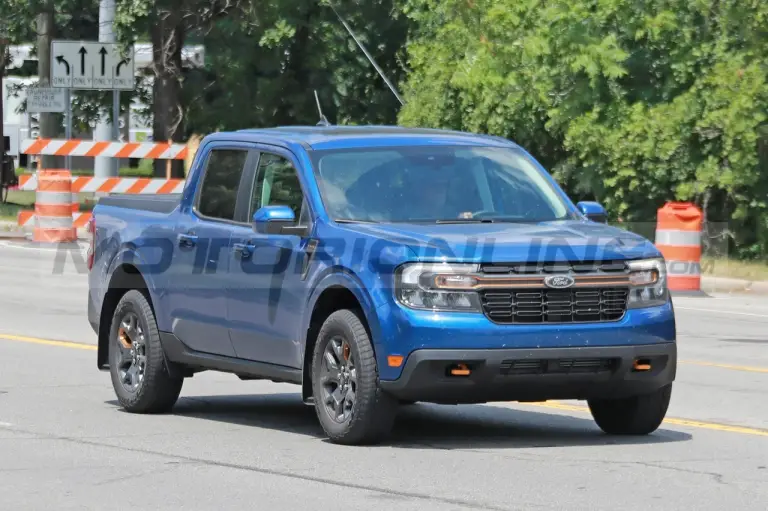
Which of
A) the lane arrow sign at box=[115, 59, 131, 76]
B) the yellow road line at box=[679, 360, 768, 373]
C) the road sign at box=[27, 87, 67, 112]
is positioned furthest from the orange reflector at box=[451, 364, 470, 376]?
the road sign at box=[27, 87, 67, 112]

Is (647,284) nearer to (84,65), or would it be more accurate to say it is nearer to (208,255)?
(208,255)

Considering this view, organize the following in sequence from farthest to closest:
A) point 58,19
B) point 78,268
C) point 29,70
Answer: point 29,70, point 58,19, point 78,268

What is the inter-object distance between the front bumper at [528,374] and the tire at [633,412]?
1.32 feet

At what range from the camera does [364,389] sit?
382 inches

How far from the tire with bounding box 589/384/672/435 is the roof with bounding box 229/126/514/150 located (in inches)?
73.0

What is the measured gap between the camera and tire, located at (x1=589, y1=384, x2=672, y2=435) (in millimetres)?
10438

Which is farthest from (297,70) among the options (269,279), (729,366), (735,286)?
(269,279)

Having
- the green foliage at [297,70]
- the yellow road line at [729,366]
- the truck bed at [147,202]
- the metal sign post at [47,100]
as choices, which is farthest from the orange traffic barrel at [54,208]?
the truck bed at [147,202]

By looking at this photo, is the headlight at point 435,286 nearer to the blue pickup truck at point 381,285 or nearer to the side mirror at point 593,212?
the blue pickup truck at point 381,285

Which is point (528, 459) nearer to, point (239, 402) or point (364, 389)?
point (364, 389)

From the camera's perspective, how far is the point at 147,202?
12.5 m

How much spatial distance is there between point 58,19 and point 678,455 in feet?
110

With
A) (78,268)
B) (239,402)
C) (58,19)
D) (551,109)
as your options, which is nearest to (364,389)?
(239,402)

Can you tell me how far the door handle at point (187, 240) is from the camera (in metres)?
11.5
